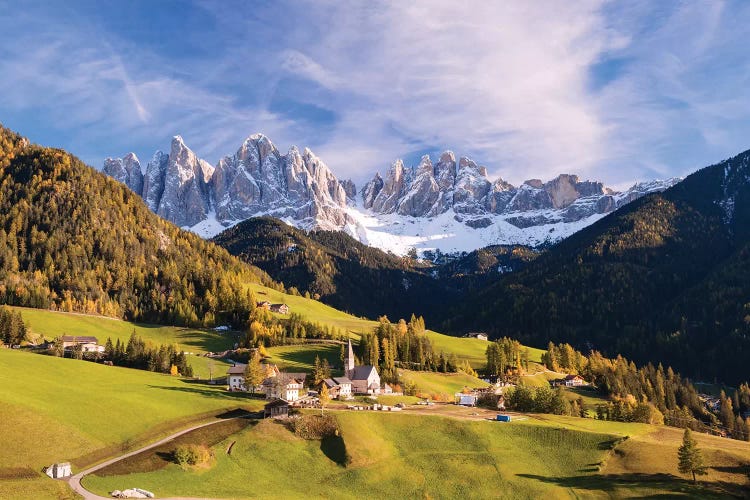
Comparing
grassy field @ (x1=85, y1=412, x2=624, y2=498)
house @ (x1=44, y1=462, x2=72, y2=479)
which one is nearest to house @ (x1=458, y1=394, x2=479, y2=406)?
grassy field @ (x1=85, y1=412, x2=624, y2=498)

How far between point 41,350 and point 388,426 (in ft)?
286

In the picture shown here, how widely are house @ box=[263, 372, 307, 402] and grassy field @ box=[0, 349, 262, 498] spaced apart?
528 cm

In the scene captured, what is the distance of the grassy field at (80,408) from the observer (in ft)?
252

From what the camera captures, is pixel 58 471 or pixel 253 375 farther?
pixel 253 375

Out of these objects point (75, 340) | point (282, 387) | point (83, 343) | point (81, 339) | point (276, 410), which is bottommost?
point (276, 410)

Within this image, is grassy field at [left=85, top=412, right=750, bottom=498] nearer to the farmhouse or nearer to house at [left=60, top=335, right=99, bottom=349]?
the farmhouse

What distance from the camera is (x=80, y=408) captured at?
9312 cm

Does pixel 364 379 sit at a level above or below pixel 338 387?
above

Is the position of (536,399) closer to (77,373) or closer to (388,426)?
(388,426)

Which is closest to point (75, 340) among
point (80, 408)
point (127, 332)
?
point (127, 332)

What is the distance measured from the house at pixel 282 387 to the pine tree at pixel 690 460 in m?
63.1

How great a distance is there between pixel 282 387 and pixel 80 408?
3495 centimetres

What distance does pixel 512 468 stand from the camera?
8700 centimetres

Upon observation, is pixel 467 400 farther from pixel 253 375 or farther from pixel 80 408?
pixel 80 408
